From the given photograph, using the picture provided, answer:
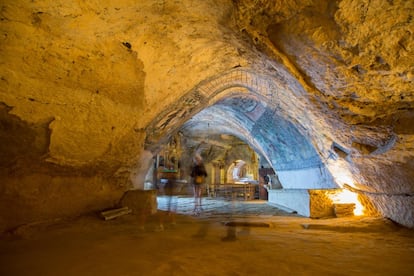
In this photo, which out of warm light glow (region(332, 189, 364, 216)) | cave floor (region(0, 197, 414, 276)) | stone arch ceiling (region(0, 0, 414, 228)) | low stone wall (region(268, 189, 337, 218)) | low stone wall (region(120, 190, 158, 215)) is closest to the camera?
cave floor (region(0, 197, 414, 276))

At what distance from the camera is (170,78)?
16.0 ft

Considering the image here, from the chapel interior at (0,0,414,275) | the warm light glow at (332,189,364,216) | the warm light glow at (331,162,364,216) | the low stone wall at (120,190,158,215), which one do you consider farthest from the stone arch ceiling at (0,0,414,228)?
Result: the warm light glow at (332,189,364,216)

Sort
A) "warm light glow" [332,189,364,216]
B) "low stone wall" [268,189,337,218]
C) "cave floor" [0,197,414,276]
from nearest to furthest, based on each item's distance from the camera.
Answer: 1. "cave floor" [0,197,414,276]
2. "warm light glow" [332,189,364,216]
3. "low stone wall" [268,189,337,218]

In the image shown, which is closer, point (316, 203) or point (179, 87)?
point (179, 87)

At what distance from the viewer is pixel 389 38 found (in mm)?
2482

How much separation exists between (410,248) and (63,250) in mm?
4517

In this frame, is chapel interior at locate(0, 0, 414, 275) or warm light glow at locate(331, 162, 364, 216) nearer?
chapel interior at locate(0, 0, 414, 275)

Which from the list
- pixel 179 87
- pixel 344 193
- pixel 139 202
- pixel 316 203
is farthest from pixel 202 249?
pixel 344 193

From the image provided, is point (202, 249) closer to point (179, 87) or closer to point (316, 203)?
point (179, 87)

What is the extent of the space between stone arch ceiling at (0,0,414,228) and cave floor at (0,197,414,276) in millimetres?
816

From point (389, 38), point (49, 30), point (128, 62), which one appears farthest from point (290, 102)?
point (49, 30)

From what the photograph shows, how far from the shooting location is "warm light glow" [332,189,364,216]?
19.6 ft

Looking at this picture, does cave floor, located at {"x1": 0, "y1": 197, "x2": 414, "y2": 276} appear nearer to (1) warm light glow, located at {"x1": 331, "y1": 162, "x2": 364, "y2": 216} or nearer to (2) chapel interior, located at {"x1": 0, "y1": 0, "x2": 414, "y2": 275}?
(2) chapel interior, located at {"x1": 0, "y1": 0, "x2": 414, "y2": 275}

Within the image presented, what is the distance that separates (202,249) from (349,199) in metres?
4.80
